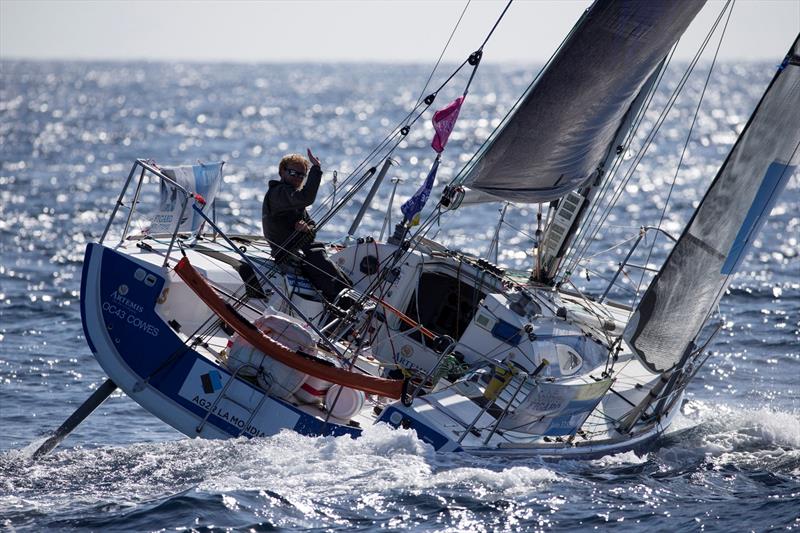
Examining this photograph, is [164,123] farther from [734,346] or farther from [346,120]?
[734,346]

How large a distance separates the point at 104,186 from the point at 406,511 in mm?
23933

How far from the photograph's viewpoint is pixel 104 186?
31.2 meters

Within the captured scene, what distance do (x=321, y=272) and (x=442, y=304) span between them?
59.2 inches

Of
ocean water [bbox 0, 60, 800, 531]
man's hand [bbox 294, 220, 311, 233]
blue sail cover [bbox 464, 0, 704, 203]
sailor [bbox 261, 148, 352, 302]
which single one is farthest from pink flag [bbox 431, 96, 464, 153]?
ocean water [bbox 0, 60, 800, 531]

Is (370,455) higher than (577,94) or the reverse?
the reverse

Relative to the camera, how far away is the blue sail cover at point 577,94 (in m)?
11.3

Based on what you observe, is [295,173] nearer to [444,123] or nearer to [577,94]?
[444,123]

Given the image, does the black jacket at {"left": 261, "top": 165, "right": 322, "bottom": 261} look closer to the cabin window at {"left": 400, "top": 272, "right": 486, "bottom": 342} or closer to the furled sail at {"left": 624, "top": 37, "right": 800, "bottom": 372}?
the cabin window at {"left": 400, "top": 272, "right": 486, "bottom": 342}

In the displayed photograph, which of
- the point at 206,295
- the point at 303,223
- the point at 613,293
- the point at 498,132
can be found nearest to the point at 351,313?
the point at 303,223

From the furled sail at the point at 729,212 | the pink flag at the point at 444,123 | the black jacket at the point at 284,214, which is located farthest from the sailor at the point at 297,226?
the furled sail at the point at 729,212

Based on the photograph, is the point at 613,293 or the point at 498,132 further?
the point at 613,293

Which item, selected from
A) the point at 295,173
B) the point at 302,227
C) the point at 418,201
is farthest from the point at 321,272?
the point at 418,201

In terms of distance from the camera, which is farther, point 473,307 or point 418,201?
point 473,307

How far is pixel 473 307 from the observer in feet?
40.0
